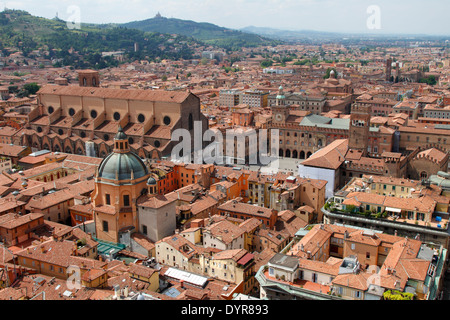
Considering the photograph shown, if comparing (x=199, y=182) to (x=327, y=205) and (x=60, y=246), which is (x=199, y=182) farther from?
(x=60, y=246)

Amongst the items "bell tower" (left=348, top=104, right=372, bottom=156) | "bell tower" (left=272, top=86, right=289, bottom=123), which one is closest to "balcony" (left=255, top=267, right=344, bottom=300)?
"bell tower" (left=348, top=104, right=372, bottom=156)

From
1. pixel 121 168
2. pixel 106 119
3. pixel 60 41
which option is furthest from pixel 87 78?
pixel 60 41

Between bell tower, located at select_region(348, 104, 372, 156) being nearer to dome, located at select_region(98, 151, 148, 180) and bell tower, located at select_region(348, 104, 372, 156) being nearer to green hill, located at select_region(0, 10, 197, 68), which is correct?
dome, located at select_region(98, 151, 148, 180)

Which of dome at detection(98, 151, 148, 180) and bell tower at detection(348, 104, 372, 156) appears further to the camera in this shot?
bell tower at detection(348, 104, 372, 156)

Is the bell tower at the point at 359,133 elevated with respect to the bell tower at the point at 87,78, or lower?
lower

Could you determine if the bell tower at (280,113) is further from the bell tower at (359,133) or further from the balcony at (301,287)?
the balcony at (301,287)

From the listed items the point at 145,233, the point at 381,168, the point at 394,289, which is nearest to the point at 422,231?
the point at 394,289

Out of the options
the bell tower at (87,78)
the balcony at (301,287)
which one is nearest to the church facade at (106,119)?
the bell tower at (87,78)

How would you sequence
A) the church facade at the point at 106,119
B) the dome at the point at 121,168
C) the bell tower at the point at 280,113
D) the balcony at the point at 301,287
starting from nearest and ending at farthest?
1. the balcony at the point at 301,287
2. the dome at the point at 121,168
3. the church facade at the point at 106,119
4. the bell tower at the point at 280,113

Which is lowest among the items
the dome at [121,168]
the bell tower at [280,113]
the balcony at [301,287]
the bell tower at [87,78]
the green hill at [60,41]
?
the balcony at [301,287]
